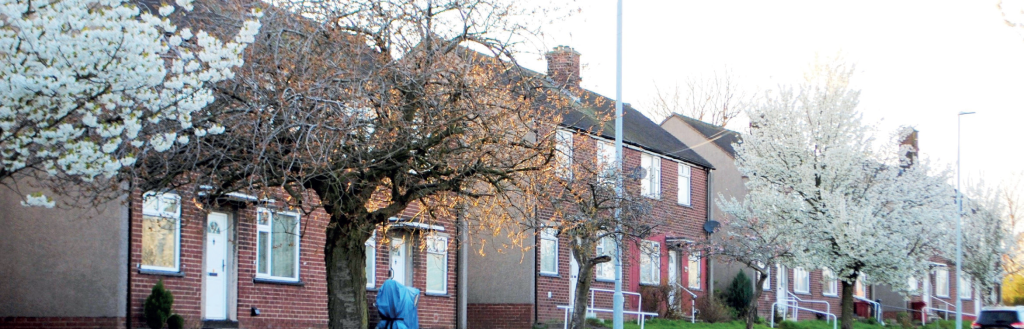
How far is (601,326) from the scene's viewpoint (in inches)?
985

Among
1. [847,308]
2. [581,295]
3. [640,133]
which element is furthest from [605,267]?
[581,295]

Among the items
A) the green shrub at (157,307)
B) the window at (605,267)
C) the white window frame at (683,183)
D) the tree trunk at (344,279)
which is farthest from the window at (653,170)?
the tree trunk at (344,279)

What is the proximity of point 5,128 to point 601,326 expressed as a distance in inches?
689

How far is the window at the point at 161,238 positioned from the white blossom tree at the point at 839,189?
15.3m

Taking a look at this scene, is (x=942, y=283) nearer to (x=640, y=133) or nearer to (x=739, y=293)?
(x=739, y=293)

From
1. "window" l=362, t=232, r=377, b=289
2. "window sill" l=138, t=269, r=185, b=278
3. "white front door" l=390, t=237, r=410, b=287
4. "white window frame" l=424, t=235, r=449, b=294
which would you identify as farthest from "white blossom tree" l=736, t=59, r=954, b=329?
"window sill" l=138, t=269, r=185, b=278

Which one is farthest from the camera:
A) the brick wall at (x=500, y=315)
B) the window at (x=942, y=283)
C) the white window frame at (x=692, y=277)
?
the window at (x=942, y=283)

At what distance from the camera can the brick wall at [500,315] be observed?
82.6 feet

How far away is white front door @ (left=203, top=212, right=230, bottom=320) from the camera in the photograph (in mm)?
18000

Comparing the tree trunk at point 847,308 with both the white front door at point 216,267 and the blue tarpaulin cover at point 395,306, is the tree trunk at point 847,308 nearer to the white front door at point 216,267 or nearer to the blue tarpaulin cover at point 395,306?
the blue tarpaulin cover at point 395,306

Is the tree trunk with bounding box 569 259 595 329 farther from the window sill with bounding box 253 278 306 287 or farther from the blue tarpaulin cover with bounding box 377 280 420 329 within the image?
the window sill with bounding box 253 278 306 287

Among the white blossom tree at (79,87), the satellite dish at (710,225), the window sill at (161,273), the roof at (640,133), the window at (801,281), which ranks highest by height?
the roof at (640,133)

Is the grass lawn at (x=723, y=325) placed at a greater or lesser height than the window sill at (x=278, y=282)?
lesser

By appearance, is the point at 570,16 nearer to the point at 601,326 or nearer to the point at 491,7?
the point at 491,7
